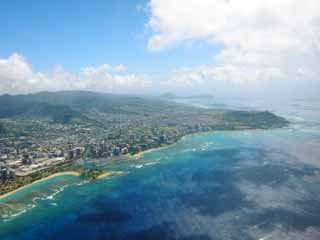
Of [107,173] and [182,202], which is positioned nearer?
[182,202]

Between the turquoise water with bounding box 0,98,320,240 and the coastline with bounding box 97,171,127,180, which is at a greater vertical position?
the turquoise water with bounding box 0,98,320,240

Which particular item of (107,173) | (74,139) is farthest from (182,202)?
Answer: (74,139)

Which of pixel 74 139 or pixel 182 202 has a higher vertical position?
pixel 182 202

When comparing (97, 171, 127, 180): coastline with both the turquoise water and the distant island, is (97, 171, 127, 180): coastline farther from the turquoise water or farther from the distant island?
the turquoise water

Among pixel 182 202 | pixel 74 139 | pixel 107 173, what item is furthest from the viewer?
pixel 74 139

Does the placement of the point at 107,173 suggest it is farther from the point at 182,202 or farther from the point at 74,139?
the point at 74,139

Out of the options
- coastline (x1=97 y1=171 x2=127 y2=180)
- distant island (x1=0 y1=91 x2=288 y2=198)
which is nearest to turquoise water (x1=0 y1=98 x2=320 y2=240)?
coastline (x1=97 y1=171 x2=127 y2=180)

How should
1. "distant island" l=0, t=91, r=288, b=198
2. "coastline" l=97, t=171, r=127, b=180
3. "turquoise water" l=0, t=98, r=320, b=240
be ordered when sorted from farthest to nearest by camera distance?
"distant island" l=0, t=91, r=288, b=198 → "coastline" l=97, t=171, r=127, b=180 → "turquoise water" l=0, t=98, r=320, b=240

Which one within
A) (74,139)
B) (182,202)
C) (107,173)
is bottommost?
(74,139)
